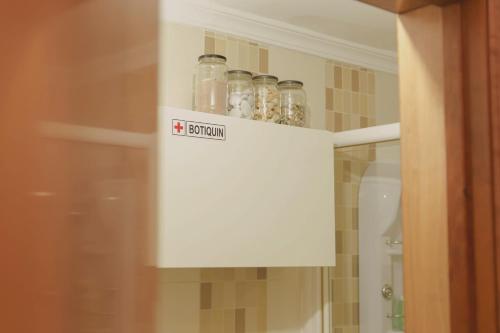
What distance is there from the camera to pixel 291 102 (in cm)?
219

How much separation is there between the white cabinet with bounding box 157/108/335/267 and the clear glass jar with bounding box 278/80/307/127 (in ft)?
0.25

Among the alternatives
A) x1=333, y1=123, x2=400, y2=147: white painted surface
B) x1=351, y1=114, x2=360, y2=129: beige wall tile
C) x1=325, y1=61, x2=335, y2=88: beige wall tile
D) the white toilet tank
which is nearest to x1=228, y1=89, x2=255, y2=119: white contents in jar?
x1=333, y1=123, x2=400, y2=147: white painted surface

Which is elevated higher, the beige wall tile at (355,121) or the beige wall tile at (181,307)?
the beige wall tile at (355,121)

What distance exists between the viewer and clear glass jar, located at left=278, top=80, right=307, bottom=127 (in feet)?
7.10

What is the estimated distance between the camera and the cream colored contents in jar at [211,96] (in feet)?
6.34

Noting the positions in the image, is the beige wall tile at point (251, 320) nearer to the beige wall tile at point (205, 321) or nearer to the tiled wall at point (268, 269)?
the tiled wall at point (268, 269)

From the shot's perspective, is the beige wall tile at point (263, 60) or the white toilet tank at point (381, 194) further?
the beige wall tile at point (263, 60)

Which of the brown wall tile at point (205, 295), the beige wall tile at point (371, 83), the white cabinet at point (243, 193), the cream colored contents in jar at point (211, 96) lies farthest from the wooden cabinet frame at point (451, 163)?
the beige wall tile at point (371, 83)

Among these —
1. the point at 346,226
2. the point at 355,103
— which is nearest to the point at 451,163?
the point at 346,226

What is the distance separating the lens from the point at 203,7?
7.03 feet

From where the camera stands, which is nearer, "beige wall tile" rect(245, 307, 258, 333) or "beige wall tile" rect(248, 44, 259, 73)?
"beige wall tile" rect(245, 307, 258, 333)

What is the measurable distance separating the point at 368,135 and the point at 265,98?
0.39 meters

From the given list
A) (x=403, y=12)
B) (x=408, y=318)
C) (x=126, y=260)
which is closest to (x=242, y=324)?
(x=408, y=318)

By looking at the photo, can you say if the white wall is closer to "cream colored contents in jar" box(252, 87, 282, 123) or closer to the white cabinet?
the white cabinet
